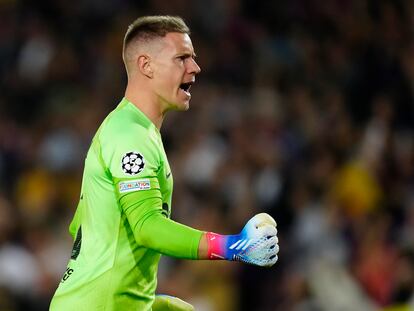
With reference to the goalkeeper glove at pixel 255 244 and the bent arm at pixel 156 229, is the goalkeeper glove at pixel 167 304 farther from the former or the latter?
the goalkeeper glove at pixel 255 244

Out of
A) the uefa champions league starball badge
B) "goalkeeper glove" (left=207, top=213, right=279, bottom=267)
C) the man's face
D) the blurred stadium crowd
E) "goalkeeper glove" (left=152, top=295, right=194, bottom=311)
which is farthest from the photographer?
the blurred stadium crowd

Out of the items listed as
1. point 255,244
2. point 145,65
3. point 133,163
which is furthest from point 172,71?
point 255,244

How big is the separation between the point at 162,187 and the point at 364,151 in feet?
18.0

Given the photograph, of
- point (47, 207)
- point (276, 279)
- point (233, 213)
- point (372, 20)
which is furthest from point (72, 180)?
point (372, 20)

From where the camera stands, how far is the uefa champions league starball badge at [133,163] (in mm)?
4074

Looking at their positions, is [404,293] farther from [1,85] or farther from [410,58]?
[1,85]

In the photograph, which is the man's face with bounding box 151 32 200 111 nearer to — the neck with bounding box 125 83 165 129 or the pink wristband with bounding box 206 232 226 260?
the neck with bounding box 125 83 165 129

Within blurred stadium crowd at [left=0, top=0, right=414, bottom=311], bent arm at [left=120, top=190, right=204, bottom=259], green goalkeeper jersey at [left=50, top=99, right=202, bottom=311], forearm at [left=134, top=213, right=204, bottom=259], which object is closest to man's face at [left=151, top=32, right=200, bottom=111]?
green goalkeeper jersey at [left=50, top=99, right=202, bottom=311]

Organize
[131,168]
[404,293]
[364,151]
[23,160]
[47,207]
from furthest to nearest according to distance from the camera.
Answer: [23,160]
[47,207]
[364,151]
[404,293]
[131,168]

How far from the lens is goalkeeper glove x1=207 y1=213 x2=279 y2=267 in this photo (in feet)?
12.5

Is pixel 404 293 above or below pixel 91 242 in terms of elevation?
below

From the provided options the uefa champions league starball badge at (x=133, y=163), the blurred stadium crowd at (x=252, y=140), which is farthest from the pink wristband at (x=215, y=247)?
the blurred stadium crowd at (x=252, y=140)

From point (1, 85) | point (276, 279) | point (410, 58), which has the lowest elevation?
point (276, 279)

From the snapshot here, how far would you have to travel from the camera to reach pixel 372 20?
35.3 feet
